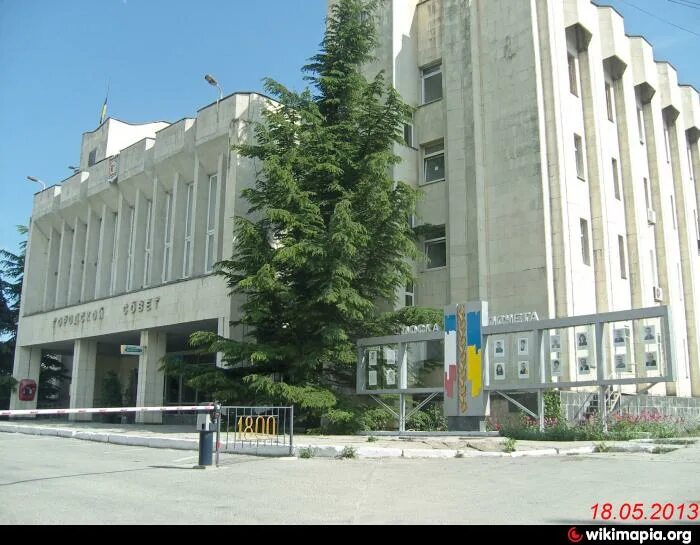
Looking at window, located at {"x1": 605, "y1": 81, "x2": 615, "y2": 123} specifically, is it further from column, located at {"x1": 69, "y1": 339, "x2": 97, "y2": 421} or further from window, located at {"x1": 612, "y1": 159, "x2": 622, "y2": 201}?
column, located at {"x1": 69, "y1": 339, "x2": 97, "y2": 421}

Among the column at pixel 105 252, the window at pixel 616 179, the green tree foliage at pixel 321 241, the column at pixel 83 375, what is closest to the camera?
the green tree foliage at pixel 321 241

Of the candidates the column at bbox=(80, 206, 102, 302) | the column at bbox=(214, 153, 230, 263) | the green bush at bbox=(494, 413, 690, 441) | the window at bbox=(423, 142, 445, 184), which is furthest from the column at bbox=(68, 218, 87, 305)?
the green bush at bbox=(494, 413, 690, 441)

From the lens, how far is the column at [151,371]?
27828 mm

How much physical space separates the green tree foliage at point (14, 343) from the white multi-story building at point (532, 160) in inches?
989

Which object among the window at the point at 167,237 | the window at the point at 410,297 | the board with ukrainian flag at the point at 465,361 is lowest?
the board with ukrainian flag at the point at 465,361

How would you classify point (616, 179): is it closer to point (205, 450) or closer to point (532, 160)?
point (532, 160)

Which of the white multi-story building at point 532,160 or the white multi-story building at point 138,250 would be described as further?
the white multi-story building at point 138,250

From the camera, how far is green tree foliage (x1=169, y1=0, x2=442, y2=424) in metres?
18.3

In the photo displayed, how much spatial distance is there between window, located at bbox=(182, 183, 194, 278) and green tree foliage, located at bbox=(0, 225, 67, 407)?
576 inches

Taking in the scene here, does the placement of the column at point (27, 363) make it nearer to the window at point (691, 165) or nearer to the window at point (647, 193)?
the window at point (647, 193)

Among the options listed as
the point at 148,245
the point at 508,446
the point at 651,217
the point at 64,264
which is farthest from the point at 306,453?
the point at 64,264

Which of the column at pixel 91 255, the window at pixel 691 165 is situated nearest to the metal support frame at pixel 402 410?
the column at pixel 91 255

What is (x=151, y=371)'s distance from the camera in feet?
92.5
